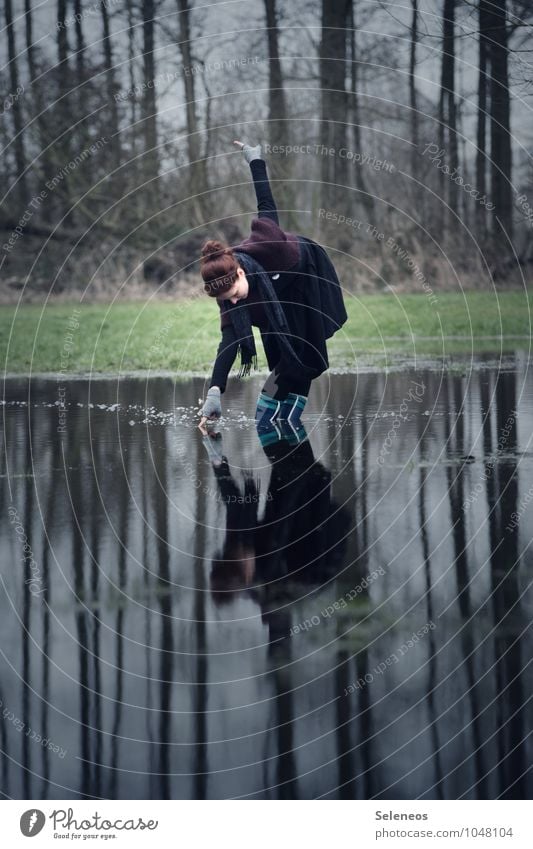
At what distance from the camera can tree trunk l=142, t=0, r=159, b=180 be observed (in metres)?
20.6

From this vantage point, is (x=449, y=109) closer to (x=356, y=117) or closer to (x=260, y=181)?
→ (x=356, y=117)

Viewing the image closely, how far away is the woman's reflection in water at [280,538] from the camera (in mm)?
4410

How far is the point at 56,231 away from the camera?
70.9 ft

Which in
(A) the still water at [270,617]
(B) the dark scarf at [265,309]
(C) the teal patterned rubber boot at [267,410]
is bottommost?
(A) the still water at [270,617]

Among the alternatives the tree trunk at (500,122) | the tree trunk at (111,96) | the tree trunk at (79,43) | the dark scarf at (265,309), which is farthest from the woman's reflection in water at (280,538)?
the tree trunk at (79,43)

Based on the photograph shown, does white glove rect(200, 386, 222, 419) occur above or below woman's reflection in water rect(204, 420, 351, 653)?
above

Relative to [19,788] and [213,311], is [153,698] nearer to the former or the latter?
[19,788]

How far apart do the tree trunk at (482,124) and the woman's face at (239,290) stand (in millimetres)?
11650

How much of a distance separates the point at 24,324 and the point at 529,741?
524 inches

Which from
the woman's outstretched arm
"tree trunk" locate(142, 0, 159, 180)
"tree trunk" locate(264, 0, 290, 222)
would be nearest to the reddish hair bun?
the woman's outstretched arm

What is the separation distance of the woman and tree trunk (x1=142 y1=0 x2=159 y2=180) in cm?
1320

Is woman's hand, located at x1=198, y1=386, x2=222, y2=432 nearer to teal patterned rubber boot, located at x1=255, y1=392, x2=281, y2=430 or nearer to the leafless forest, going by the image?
teal patterned rubber boot, located at x1=255, y1=392, x2=281, y2=430

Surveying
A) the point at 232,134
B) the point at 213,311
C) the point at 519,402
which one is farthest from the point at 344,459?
the point at 232,134

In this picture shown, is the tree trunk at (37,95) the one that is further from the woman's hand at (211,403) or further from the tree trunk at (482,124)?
the woman's hand at (211,403)
